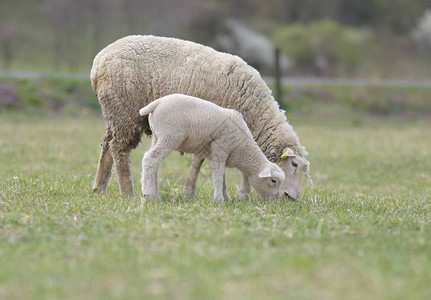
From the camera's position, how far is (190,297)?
13.1ft

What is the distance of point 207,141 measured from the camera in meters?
7.77

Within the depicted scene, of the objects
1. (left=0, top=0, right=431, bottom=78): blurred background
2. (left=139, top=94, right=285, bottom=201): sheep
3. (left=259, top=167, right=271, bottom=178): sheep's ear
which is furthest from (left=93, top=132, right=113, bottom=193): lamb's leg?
(left=0, top=0, right=431, bottom=78): blurred background

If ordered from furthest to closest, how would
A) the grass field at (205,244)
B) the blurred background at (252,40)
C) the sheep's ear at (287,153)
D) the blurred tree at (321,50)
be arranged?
the blurred tree at (321,50)
the blurred background at (252,40)
the sheep's ear at (287,153)
the grass field at (205,244)

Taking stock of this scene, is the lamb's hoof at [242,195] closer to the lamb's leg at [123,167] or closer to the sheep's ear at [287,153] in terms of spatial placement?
the sheep's ear at [287,153]

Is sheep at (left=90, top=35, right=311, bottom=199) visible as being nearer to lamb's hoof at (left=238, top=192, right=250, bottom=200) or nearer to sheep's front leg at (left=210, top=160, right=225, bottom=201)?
lamb's hoof at (left=238, top=192, right=250, bottom=200)

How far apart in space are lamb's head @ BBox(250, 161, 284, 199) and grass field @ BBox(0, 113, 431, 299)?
15 cm

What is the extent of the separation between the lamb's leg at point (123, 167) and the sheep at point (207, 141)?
75cm

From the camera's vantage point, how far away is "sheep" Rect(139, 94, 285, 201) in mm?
7543

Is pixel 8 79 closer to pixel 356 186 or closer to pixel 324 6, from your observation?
pixel 356 186

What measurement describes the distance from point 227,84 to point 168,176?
3.06 metres

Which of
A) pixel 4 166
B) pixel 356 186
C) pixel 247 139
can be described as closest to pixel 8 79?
pixel 4 166

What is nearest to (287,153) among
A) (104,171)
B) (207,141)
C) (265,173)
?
(265,173)

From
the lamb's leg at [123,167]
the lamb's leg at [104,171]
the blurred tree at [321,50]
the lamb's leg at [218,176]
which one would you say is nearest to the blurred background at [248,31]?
the blurred tree at [321,50]

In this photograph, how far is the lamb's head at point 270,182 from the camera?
7891mm
